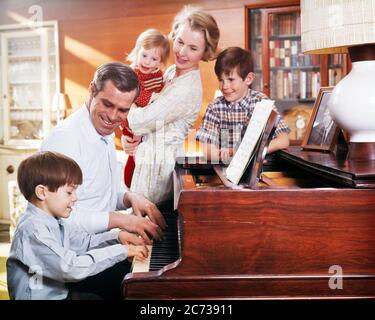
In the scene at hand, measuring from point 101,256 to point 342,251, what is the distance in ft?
2.59

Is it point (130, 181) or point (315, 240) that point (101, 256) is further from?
point (315, 240)

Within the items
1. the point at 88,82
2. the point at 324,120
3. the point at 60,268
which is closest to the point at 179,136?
the point at 88,82

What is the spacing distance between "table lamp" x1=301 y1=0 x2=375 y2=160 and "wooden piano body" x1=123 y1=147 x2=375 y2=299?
0.32 meters

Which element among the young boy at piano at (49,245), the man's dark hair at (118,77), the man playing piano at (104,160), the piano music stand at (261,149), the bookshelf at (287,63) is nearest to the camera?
the piano music stand at (261,149)

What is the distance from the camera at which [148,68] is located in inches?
78.7

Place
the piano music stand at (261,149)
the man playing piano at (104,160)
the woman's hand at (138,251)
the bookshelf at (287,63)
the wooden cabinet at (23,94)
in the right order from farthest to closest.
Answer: the bookshelf at (287,63)
the wooden cabinet at (23,94)
the man playing piano at (104,160)
the woman's hand at (138,251)
the piano music stand at (261,149)

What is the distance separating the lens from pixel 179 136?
6.86ft

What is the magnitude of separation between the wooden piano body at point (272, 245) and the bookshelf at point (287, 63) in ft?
4.51

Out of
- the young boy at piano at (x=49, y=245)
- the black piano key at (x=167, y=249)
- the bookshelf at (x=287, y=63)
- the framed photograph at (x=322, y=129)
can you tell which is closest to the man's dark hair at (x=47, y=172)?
the young boy at piano at (x=49, y=245)

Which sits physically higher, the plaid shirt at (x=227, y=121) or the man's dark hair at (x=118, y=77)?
the man's dark hair at (x=118, y=77)

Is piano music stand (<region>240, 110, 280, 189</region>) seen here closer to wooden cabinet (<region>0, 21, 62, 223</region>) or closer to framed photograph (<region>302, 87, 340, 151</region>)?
framed photograph (<region>302, 87, 340, 151</region>)

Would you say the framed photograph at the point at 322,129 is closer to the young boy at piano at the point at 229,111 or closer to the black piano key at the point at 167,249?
the young boy at piano at the point at 229,111

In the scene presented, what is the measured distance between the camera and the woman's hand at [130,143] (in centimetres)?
196
